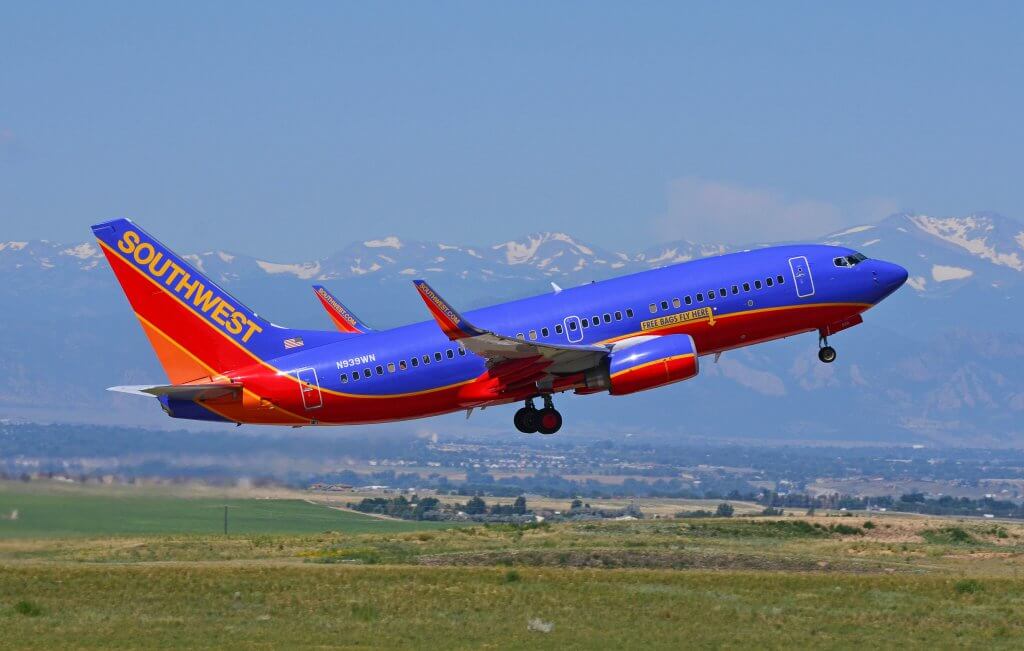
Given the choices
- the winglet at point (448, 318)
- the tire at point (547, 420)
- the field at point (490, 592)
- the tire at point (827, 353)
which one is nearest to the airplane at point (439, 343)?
the tire at point (547, 420)

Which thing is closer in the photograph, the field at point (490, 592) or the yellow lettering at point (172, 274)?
the field at point (490, 592)

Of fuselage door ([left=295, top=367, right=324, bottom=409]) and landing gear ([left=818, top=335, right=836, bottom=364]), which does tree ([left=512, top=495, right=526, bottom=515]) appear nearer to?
landing gear ([left=818, top=335, right=836, bottom=364])

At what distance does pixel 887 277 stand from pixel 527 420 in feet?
51.5

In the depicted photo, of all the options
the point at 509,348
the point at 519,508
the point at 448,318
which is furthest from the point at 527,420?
the point at 519,508

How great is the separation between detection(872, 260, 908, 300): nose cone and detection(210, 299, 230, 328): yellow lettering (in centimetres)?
2584

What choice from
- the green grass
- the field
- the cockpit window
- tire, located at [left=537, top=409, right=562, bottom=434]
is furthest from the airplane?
the field

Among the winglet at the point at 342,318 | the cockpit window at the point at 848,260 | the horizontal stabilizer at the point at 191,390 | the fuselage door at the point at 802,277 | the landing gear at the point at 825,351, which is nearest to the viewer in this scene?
the horizontal stabilizer at the point at 191,390

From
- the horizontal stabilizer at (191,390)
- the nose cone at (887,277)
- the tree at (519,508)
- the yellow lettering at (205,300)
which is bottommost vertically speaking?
the tree at (519,508)

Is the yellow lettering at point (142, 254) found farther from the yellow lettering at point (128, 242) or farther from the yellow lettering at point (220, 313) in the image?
the yellow lettering at point (220, 313)

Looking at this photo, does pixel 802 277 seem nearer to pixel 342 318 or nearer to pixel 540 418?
pixel 540 418

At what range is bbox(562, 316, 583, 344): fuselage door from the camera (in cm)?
6200

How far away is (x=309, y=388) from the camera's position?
204 feet

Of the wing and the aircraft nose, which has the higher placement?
the aircraft nose

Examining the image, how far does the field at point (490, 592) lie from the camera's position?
48.8 m
